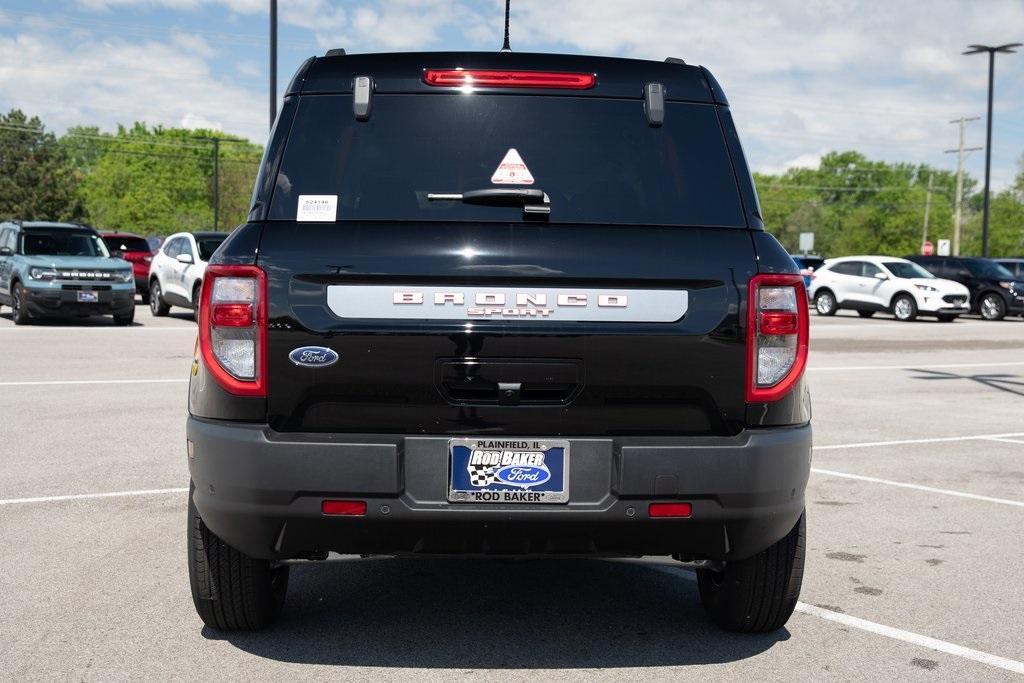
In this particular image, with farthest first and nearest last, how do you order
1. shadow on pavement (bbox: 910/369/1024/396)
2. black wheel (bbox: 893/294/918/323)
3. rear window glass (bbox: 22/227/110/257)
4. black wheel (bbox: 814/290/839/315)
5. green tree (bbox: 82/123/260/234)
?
green tree (bbox: 82/123/260/234) < black wheel (bbox: 814/290/839/315) < black wheel (bbox: 893/294/918/323) < rear window glass (bbox: 22/227/110/257) < shadow on pavement (bbox: 910/369/1024/396)

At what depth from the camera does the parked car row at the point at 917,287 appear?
31.0 meters

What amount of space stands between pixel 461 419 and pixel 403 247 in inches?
21.7

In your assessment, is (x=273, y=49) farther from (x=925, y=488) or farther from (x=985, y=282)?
(x=925, y=488)

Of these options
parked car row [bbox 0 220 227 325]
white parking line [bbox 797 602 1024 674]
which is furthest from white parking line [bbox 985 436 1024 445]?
parked car row [bbox 0 220 227 325]

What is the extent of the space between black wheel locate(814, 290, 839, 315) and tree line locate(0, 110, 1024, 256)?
56273 mm

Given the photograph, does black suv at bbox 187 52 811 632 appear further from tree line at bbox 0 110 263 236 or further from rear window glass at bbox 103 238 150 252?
tree line at bbox 0 110 263 236

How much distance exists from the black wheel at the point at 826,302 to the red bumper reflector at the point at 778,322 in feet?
99.7

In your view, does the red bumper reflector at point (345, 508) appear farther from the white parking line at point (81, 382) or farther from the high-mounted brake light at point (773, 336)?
the white parking line at point (81, 382)

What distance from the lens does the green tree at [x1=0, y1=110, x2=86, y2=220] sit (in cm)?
9856

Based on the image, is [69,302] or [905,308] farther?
[905,308]

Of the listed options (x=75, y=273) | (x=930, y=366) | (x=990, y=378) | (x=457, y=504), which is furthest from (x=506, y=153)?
(x=75, y=273)

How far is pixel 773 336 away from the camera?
377cm

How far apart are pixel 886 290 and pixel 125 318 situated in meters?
19.5

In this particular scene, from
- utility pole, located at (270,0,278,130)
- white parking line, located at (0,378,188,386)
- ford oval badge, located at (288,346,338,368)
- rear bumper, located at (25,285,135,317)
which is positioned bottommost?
white parking line, located at (0,378,188,386)
